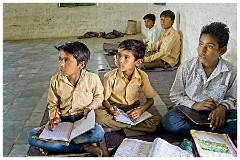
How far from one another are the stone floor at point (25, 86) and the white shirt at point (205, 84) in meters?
0.49

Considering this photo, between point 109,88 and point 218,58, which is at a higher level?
point 218,58

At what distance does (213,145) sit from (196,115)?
29 centimetres

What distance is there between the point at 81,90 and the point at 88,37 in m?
5.51

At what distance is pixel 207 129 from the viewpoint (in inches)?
79.5

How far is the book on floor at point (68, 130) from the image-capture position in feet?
5.86

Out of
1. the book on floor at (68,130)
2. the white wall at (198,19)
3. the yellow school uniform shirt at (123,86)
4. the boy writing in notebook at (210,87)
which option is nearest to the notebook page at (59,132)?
the book on floor at (68,130)

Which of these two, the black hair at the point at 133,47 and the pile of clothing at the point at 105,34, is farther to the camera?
A: the pile of clothing at the point at 105,34

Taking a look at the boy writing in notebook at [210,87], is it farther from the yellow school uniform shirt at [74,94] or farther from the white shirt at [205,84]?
the yellow school uniform shirt at [74,94]

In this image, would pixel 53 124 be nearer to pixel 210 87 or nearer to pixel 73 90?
pixel 73 90

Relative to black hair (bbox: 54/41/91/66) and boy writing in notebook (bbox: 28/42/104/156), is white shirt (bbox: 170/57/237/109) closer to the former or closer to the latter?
boy writing in notebook (bbox: 28/42/104/156)

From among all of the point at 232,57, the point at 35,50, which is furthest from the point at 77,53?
the point at 35,50

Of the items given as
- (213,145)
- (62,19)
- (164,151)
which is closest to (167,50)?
(213,145)

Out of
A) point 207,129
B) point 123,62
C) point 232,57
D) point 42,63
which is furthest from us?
point 42,63

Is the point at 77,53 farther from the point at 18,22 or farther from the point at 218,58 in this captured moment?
the point at 18,22
